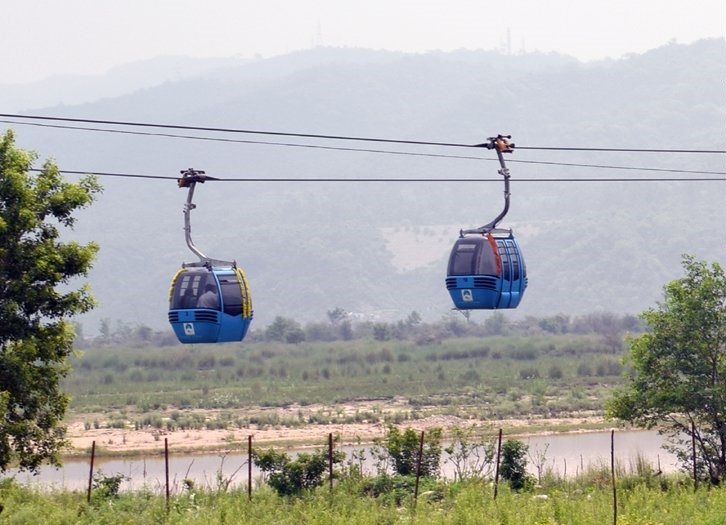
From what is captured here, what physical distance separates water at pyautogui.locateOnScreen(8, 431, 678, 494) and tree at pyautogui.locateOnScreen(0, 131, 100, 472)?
14133 mm

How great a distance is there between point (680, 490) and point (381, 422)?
30795 mm

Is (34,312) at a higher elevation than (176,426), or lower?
higher

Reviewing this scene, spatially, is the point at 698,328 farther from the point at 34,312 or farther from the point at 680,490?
the point at 34,312

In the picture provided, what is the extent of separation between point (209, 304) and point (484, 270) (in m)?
5.79

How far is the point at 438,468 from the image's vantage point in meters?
32.9

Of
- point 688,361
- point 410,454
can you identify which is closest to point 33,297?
point 410,454

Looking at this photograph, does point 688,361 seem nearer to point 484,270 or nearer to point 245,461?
point 484,270

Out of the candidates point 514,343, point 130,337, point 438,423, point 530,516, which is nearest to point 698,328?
point 530,516

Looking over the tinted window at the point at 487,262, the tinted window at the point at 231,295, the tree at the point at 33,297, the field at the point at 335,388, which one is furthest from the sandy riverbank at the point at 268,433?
the tree at the point at 33,297

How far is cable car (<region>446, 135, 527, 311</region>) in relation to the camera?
27.8 m

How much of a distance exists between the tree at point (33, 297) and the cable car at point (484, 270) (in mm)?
7668

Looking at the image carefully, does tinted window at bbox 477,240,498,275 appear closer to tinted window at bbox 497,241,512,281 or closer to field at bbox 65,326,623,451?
tinted window at bbox 497,241,512,281

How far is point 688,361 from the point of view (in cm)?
3256

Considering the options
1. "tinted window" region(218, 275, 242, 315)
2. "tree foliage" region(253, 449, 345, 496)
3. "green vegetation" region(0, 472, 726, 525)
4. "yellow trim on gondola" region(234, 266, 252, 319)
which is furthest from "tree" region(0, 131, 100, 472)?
"tree foliage" region(253, 449, 345, 496)
